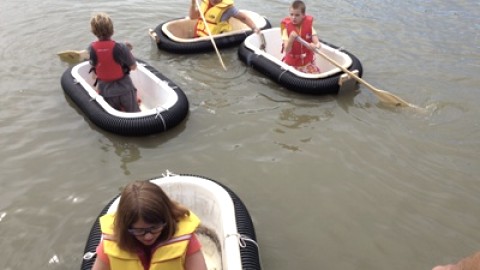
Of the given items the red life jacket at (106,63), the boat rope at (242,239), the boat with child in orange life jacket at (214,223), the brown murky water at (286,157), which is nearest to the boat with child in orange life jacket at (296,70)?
the brown murky water at (286,157)

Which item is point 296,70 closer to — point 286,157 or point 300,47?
point 300,47

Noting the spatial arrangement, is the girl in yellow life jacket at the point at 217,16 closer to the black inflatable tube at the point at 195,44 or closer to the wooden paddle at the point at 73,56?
the black inflatable tube at the point at 195,44

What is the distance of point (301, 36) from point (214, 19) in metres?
1.75

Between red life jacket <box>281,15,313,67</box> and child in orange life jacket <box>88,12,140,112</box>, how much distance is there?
2.34m

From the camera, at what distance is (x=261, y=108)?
6.00 meters

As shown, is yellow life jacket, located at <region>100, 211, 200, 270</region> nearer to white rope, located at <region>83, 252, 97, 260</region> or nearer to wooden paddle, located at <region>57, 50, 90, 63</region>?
white rope, located at <region>83, 252, 97, 260</region>

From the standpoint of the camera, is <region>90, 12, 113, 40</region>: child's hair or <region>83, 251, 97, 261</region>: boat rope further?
<region>90, 12, 113, 40</region>: child's hair

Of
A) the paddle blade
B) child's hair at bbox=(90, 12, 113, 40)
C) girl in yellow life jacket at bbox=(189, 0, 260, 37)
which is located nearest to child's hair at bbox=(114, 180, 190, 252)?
child's hair at bbox=(90, 12, 113, 40)

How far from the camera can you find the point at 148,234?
98.6 inches

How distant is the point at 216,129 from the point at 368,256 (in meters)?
2.42

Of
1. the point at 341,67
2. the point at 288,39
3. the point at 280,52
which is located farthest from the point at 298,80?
the point at 280,52

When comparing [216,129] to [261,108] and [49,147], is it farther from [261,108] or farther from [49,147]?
[49,147]

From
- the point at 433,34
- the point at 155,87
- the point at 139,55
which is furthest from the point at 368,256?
the point at 433,34

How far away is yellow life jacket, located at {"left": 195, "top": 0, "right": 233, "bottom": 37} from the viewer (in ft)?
24.3
